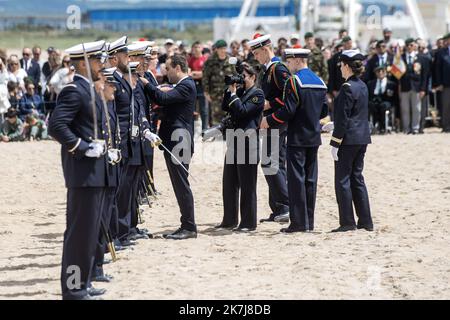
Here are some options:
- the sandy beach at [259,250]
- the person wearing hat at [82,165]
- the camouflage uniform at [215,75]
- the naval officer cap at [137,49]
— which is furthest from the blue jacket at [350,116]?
the camouflage uniform at [215,75]

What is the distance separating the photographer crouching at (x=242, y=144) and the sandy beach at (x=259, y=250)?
31 centimetres

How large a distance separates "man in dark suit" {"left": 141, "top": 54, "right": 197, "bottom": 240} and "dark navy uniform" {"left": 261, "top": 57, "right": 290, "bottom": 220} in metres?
1.16

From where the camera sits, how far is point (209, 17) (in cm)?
8225

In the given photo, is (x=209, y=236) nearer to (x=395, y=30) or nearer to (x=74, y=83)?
(x=74, y=83)

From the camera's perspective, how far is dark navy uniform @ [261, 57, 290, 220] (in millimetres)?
12008

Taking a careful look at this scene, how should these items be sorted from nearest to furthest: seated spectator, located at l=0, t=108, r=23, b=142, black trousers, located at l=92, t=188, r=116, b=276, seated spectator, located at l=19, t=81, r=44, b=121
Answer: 1. black trousers, located at l=92, t=188, r=116, b=276
2. seated spectator, located at l=0, t=108, r=23, b=142
3. seated spectator, located at l=19, t=81, r=44, b=121

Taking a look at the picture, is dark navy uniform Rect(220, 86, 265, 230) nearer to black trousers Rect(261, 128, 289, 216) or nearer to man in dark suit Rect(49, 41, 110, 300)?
black trousers Rect(261, 128, 289, 216)

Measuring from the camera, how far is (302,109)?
37.9ft

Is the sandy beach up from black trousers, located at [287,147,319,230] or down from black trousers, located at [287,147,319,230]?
down

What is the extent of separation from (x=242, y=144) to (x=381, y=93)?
10.0 metres

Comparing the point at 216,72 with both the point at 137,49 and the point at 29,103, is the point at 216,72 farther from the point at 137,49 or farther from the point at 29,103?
the point at 137,49

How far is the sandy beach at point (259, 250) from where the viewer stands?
8.88 metres

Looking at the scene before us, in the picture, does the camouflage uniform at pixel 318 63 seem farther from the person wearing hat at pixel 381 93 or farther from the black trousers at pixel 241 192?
the black trousers at pixel 241 192

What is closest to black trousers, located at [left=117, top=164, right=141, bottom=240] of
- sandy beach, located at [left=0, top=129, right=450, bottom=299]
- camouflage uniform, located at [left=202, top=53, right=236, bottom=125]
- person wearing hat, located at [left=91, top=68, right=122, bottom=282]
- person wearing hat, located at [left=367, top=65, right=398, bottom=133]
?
sandy beach, located at [left=0, top=129, right=450, bottom=299]
